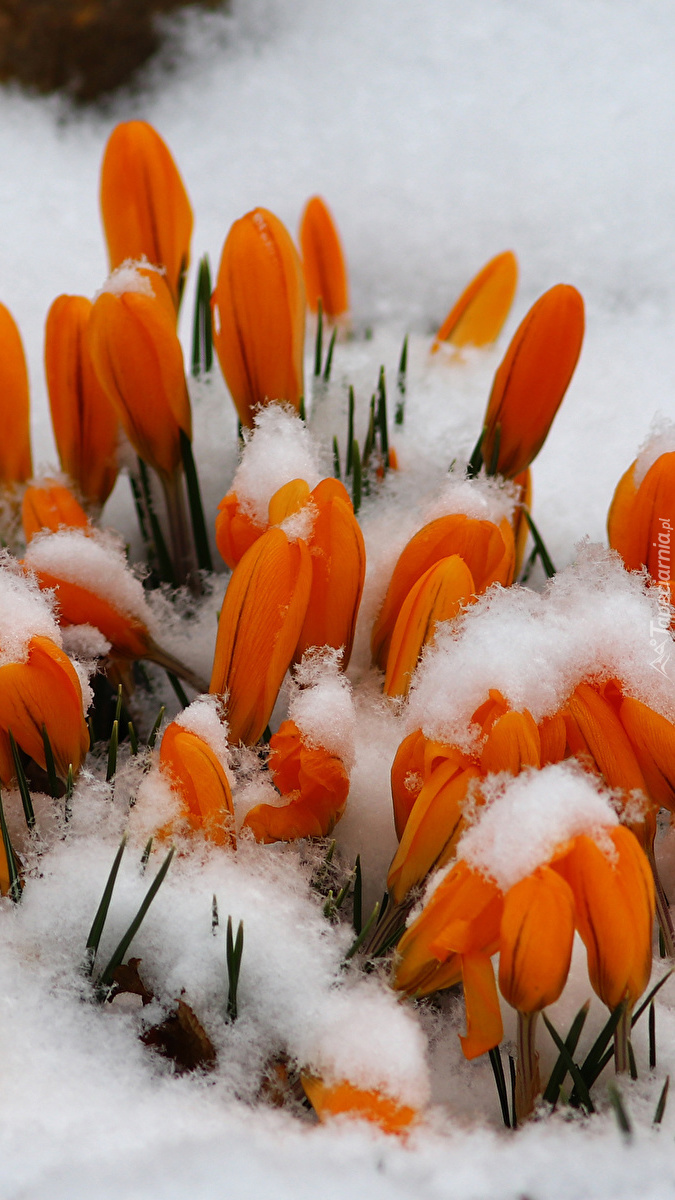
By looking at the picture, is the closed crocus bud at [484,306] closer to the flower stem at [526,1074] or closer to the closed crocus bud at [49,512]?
the closed crocus bud at [49,512]

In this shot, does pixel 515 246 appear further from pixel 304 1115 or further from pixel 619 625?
pixel 304 1115

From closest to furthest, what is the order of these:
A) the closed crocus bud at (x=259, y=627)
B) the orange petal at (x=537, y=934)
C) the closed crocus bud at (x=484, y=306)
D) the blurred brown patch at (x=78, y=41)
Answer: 1. the orange petal at (x=537, y=934)
2. the closed crocus bud at (x=259, y=627)
3. the closed crocus bud at (x=484, y=306)
4. the blurred brown patch at (x=78, y=41)

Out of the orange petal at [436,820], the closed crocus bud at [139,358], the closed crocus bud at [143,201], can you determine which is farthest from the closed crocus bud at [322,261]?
the orange petal at [436,820]

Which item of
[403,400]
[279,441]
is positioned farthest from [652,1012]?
[403,400]

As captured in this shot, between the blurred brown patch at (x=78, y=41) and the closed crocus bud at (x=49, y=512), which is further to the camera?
the blurred brown patch at (x=78, y=41)

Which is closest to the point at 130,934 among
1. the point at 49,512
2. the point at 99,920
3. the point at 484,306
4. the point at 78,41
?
the point at 99,920

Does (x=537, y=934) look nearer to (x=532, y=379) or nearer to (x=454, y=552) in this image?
(x=454, y=552)
